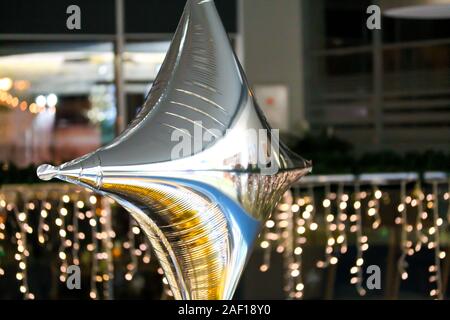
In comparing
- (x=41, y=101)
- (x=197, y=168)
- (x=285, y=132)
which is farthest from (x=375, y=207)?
(x=197, y=168)

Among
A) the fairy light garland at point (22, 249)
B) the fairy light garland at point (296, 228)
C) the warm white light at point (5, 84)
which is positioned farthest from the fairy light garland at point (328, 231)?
the warm white light at point (5, 84)

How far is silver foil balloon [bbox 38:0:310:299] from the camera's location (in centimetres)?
110

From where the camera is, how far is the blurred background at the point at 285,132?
4730 millimetres

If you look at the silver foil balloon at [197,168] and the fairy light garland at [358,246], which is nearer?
the silver foil balloon at [197,168]

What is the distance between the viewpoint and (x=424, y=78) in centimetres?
725

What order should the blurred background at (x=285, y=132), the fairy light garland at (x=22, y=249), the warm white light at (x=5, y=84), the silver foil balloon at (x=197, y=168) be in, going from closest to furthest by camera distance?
the silver foil balloon at (x=197, y=168) → the fairy light garland at (x=22, y=249) → the blurred background at (x=285, y=132) → the warm white light at (x=5, y=84)

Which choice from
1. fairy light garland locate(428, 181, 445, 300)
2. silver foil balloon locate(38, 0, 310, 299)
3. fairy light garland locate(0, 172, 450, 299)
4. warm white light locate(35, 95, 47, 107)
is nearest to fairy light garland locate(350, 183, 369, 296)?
fairy light garland locate(0, 172, 450, 299)

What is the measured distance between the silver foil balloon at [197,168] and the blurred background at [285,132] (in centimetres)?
229

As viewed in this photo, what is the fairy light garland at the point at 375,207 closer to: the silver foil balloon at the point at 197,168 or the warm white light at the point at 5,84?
the warm white light at the point at 5,84

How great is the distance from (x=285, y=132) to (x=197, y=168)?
6.13m

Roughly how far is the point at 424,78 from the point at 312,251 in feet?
9.02

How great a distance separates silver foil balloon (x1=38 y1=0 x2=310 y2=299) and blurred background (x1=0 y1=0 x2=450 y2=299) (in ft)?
7.52

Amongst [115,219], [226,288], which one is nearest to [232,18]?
[115,219]

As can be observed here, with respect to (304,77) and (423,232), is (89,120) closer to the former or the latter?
(304,77)
